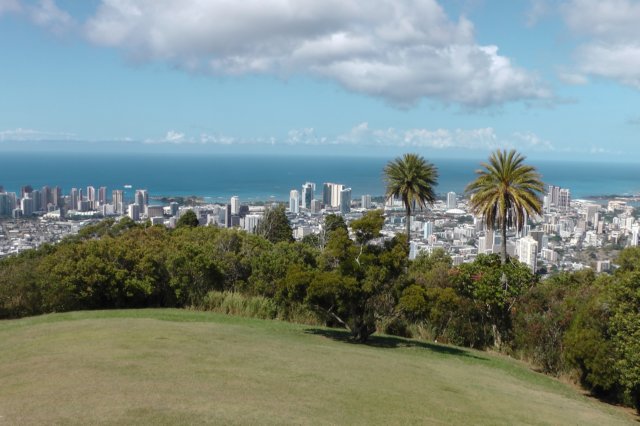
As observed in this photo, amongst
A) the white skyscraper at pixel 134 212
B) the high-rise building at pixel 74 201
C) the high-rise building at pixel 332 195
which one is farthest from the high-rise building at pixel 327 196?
the high-rise building at pixel 74 201

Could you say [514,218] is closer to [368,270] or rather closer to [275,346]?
[368,270]

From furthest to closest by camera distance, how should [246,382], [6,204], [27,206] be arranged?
[27,206] < [6,204] < [246,382]

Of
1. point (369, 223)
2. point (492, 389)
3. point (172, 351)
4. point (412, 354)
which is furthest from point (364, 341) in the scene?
point (172, 351)

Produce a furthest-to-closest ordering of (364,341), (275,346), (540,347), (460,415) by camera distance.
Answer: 1. (540,347)
2. (364,341)
3. (275,346)
4. (460,415)

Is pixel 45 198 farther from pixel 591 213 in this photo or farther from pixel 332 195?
pixel 591 213

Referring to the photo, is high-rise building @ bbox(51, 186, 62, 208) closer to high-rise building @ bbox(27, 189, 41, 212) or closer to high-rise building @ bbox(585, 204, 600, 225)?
high-rise building @ bbox(27, 189, 41, 212)

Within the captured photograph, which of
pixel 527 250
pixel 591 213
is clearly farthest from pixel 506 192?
pixel 591 213
